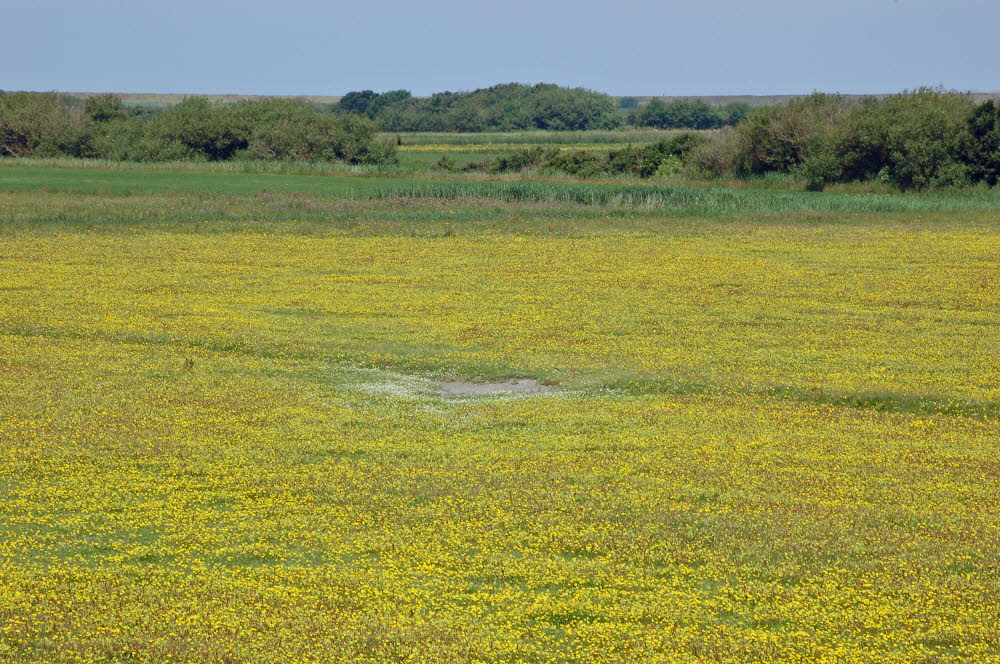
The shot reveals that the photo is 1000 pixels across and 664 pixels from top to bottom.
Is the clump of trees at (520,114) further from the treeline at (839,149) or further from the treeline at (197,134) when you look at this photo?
the treeline at (839,149)

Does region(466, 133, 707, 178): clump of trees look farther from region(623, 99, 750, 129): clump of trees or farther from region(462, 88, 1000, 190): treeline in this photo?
region(623, 99, 750, 129): clump of trees

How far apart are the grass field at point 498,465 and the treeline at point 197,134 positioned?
64164 millimetres

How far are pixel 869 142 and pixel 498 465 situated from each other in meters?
62.2

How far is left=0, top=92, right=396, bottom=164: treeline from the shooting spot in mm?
97375

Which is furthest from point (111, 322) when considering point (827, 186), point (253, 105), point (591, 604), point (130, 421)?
point (253, 105)

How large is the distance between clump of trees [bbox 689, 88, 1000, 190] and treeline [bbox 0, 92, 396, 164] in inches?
1229

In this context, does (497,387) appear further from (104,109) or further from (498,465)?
(104,109)

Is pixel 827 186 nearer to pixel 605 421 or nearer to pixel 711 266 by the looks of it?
pixel 711 266

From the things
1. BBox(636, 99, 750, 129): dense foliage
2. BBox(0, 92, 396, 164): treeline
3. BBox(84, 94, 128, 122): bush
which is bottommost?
BBox(0, 92, 396, 164): treeline

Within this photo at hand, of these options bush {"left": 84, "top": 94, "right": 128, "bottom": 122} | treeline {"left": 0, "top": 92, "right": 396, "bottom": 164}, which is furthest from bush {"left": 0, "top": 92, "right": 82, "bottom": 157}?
bush {"left": 84, "top": 94, "right": 128, "bottom": 122}

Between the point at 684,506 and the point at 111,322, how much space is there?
16.1 m

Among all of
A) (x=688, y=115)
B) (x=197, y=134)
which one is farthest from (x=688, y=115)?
(x=197, y=134)

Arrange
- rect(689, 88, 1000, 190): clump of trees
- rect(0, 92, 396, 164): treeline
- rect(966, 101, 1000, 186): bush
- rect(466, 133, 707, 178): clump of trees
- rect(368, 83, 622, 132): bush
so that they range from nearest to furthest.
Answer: rect(966, 101, 1000, 186): bush → rect(689, 88, 1000, 190): clump of trees → rect(466, 133, 707, 178): clump of trees → rect(0, 92, 396, 164): treeline → rect(368, 83, 622, 132): bush

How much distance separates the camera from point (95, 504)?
12.0 m
